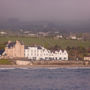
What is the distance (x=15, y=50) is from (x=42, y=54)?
6.39 m

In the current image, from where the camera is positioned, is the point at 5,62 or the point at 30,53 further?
the point at 30,53

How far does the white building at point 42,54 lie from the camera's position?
90562mm

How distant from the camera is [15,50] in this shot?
9100 cm

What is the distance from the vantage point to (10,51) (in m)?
91.5

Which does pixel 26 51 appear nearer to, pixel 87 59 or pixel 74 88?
pixel 87 59

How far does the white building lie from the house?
1401 mm

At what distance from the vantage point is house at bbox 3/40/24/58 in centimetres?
8994

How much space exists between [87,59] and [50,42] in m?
27.8

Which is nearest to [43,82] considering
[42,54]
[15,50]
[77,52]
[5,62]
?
[5,62]

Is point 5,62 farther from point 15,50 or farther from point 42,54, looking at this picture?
point 42,54

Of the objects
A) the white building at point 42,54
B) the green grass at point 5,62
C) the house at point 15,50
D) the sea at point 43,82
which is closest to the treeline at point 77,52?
the white building at point 42,54

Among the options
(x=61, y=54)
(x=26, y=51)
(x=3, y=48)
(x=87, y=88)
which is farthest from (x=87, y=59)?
(x=87, y=88)

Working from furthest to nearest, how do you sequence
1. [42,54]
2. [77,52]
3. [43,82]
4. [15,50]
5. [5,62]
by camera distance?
[77,52]
[42,54]
[15,50]
[5,62]
[43,82]

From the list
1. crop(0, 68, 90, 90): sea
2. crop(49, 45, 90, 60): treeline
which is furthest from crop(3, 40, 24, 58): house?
crop(0, 68, 90, 90): sea
